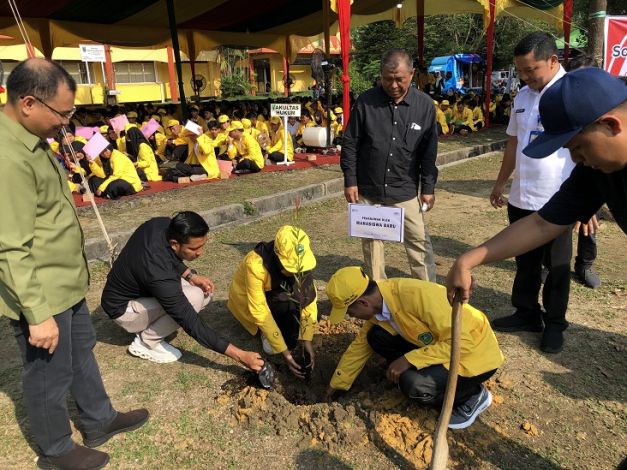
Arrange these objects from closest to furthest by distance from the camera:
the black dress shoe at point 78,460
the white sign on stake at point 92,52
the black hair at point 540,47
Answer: the black dress shoe at point 78,460, the black hair at point 540,47, the white sign on stake at point 92,52

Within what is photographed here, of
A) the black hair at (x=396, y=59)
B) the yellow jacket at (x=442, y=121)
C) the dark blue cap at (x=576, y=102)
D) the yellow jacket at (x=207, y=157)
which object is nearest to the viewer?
the dark blue cap at (x=576, y=102)

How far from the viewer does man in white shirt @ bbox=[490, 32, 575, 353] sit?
281cm

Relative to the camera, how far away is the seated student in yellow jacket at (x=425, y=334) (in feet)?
7.48

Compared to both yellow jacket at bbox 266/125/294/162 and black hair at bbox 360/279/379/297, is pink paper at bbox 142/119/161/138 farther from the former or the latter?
black hair at bbox 360/279/379/297

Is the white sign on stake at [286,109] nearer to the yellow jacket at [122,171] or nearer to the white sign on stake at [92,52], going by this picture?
the yellow jacket at [122,171]

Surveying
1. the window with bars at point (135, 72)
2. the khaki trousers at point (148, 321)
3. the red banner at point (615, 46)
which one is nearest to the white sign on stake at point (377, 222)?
the khaki trousers at point (148, 321)

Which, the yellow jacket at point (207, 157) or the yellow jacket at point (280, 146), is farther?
the yellow jacket at point (280, 146)

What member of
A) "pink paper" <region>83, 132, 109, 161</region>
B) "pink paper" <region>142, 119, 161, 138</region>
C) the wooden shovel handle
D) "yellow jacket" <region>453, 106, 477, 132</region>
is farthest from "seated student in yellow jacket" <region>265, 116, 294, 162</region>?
the wooden shovel handle

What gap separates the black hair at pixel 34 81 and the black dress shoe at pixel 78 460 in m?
1.58

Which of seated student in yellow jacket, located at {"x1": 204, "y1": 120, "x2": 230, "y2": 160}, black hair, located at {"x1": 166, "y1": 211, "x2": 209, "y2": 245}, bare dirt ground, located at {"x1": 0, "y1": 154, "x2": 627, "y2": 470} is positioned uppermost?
seated student in yellow jacket, located at {"x1": 204, "y1": 120, "x2": 230, "y2": 160}

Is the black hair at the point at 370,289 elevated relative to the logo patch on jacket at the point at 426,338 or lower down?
elevated

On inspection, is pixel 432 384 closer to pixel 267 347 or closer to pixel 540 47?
pixel 267 347

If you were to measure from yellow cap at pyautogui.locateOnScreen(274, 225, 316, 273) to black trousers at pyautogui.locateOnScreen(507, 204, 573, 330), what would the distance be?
153 centimetres

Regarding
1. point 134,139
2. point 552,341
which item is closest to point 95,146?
point 134,139
